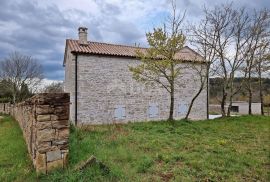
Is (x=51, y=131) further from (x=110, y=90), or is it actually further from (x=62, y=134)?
(x=110, y=90)

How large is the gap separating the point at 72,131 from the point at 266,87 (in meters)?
23.5

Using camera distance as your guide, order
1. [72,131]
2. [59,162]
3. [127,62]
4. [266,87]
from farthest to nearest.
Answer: [266,87] < [127,62] < [72,131] < [59,162]

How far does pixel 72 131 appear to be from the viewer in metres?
10.3

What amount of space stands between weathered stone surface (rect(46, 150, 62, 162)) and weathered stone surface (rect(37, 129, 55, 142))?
11.9 inches

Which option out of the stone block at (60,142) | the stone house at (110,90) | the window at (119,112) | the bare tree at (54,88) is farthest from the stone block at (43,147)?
the bare tree at (54,88)

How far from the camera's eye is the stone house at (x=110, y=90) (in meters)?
18.8

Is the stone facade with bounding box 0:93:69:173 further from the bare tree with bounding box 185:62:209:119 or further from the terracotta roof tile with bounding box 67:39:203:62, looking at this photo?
the bare tree with bounding box 185:62:209:119

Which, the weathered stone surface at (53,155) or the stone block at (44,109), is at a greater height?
the stone block at (44,109)

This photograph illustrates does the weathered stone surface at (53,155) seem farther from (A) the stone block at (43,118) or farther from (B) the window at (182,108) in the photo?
(B) the window at (182,108)

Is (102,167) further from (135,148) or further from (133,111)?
(133,111)

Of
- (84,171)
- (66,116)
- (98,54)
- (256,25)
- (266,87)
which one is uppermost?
(256,25)

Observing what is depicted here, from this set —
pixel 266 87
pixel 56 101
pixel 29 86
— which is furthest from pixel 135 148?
pixel 29 86

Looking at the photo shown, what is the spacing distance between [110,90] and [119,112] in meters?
1.79

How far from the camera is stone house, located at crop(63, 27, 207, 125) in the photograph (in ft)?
61.7
